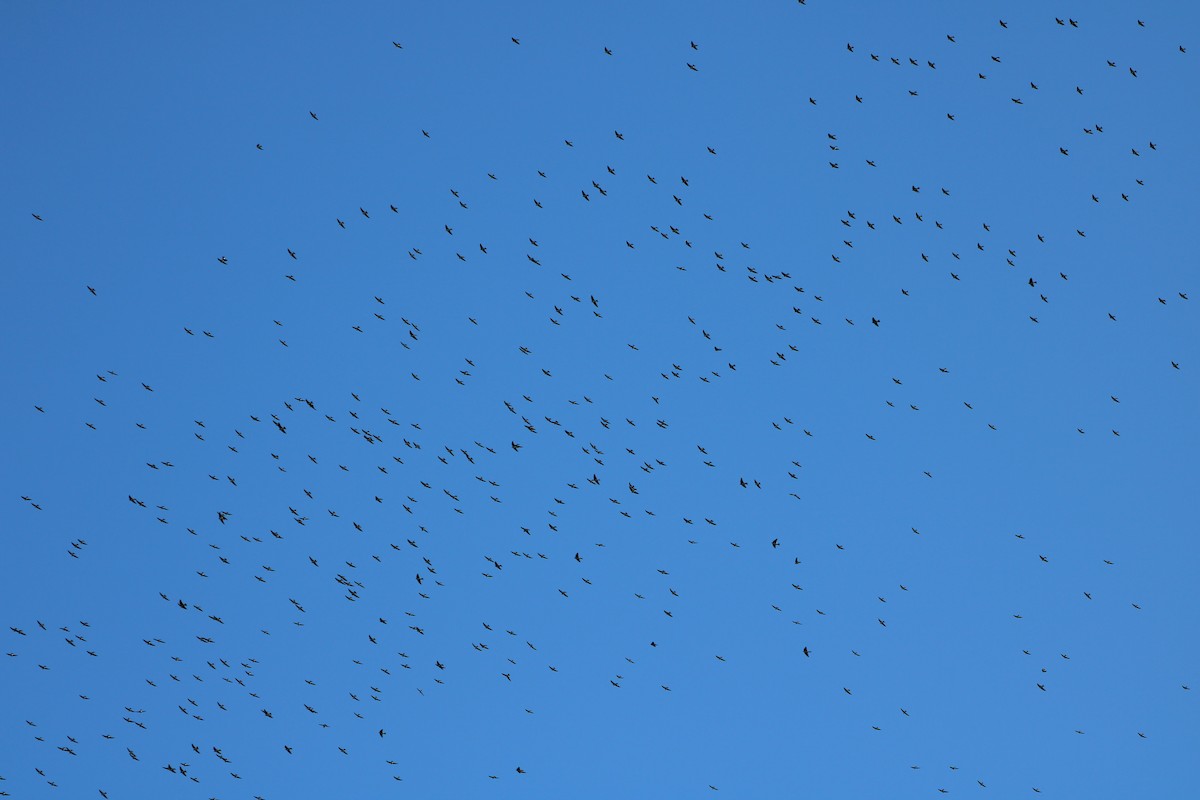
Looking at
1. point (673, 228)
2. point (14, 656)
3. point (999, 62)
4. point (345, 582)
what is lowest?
point (14, 656)

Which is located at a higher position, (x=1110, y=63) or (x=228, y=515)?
(x=1110, y=63)

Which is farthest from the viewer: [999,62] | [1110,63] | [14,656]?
[999,62]

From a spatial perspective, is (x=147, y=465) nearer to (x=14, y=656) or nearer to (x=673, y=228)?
(x=14, y=656)

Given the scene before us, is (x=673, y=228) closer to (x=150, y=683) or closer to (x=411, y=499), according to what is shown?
(x=411, y=499)

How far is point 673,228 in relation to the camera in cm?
3584

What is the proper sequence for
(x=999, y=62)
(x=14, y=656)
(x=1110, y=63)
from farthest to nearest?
(x=999, y=62)
(x=1110, y=63)
(x=14, y=656)

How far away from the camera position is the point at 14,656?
A: 107ft

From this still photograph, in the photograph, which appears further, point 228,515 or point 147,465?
point 147,465

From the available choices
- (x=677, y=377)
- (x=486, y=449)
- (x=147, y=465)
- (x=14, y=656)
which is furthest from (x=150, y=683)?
(x=677, y=377)

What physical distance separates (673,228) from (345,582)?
11.4 metres

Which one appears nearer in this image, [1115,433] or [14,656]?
[14,656]

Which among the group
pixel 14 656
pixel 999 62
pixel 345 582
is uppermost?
pixel 999 62

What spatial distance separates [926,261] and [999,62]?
617 centimetres

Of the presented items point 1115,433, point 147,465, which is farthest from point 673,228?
point 147,465
